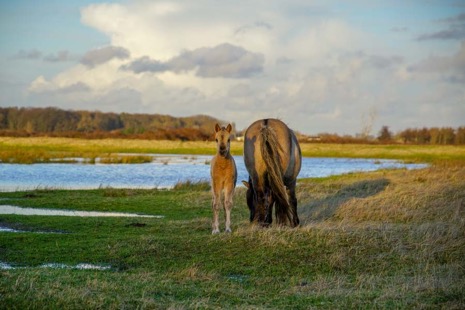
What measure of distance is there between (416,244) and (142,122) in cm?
16088

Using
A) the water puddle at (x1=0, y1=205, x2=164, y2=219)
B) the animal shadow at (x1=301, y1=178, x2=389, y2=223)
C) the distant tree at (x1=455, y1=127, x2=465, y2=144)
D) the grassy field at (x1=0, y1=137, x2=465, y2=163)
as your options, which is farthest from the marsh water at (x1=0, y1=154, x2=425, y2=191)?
the distant tree at (x1=455, y1=127, x2=465, y2=144)

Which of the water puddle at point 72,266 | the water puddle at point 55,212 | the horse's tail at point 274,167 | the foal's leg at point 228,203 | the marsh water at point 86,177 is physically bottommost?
the water puddle at point 55,212

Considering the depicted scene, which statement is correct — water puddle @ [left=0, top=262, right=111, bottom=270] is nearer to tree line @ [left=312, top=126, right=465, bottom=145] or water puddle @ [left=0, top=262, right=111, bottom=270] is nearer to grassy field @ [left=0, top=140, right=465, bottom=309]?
grassy field @ [left=0, top=140, right=465, bottom=309]

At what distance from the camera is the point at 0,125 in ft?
468

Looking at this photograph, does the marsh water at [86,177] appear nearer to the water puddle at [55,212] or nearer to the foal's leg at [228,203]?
the water puddle at [55,212]

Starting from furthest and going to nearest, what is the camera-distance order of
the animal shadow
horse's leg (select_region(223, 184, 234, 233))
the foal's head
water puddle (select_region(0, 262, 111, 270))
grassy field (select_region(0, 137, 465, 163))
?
grassy field (select_region(0, 137, 465, 163)) → the animal shadow → horse's leg (select_region(223, 184, 234, 233)) → the foal's head → water puddle (select_region(0, 262, 111, 270))

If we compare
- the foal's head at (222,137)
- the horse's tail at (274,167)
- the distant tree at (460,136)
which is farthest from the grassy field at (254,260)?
the distant tree at (460,136)

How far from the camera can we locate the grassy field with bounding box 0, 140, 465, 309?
8391mm

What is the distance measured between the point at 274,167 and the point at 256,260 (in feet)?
8.37

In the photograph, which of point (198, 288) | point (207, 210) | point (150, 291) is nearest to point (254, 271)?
point (198, 288)

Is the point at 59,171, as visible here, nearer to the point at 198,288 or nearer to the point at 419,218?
the point at 419,218

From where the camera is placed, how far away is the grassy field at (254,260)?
8391mm

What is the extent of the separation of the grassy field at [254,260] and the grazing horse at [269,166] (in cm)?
67

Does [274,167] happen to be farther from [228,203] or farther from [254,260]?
[254,260]
